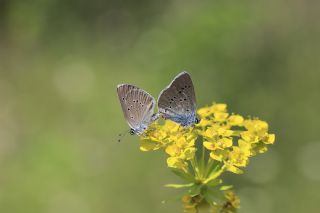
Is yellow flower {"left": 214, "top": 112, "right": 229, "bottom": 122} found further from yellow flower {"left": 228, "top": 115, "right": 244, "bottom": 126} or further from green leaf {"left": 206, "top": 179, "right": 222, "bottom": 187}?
green leaf {"left": 206, "top": 179, "right": 222, "bottom": 187}

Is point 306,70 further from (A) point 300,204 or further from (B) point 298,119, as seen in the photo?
(A) point 300,204

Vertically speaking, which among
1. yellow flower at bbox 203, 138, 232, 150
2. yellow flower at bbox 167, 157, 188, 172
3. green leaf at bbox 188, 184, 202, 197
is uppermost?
yellow flower at bbox 203, 138, 232, 150

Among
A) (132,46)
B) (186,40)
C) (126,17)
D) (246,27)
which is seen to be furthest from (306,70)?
(126,17)

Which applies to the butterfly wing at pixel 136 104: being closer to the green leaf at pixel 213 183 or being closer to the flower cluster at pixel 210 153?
the flower cluster at pixel 210 153

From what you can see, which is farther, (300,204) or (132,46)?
(132,46)

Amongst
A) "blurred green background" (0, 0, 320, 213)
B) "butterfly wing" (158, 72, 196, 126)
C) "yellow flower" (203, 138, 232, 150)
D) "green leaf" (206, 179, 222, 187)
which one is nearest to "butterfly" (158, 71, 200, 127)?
"butterfly wing" (158, 72, 196, 126)

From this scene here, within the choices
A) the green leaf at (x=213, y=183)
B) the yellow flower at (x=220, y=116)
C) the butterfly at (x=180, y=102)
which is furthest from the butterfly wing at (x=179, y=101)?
the green leaf at (x=213, y=183)
